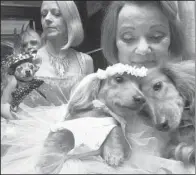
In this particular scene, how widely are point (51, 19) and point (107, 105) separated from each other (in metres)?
0.34

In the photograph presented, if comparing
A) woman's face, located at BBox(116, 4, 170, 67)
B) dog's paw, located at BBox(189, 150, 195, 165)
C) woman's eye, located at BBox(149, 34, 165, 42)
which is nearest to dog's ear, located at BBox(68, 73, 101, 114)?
woman's face, located at BBox(116, 4, 170, 67)

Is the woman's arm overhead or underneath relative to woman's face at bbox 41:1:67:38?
underneath

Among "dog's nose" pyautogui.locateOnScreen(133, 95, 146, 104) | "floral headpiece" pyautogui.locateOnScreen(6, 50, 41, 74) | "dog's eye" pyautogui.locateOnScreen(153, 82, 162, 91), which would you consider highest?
"floral headpiece" pyautogui.locateOnScreen(6, 50, 41, 74)

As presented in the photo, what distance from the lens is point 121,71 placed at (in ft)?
3.98

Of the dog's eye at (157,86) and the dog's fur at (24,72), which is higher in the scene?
the dog's fur at (24,72)

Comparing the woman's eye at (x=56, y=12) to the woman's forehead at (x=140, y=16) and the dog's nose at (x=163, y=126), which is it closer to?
the woman's forehead at (x=140, y=16)

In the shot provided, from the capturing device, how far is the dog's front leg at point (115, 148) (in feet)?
3.88

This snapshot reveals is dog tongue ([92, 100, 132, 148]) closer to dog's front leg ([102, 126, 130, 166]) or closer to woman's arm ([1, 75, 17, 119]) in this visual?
dog's front leg ([102, 126, 130, 166])

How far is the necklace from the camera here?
4.12 ft

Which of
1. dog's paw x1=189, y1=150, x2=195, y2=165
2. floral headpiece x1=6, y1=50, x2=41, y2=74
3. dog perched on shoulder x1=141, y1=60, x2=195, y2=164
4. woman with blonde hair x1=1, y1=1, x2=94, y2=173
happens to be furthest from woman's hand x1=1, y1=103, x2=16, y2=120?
dog's paw x1=189, y1=150, x2=195, y2=165

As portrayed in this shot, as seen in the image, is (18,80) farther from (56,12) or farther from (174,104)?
(174,104)

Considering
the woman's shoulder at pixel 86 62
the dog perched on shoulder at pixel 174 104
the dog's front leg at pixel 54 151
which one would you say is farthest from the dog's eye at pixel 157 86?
the dog's front leg at pixel 54 151

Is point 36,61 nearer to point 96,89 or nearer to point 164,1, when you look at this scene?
point 96,89

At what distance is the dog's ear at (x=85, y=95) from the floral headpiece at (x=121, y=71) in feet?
0.07
